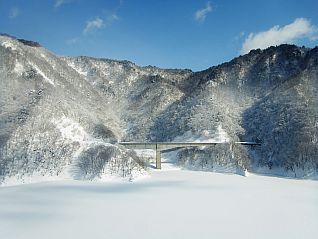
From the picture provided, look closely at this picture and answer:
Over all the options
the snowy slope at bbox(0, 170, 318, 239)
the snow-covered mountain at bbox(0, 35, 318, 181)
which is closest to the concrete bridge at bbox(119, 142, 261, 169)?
the snow-covered mountain at bbox(0, 35, 318, 181)

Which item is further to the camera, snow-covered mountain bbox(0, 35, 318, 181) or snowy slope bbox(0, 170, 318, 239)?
snow-covered mountain bbox(0, 35, 318, 181)

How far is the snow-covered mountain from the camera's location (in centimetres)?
6084

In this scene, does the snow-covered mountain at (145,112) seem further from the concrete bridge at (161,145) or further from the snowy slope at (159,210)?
the snowy slope at (159,210)

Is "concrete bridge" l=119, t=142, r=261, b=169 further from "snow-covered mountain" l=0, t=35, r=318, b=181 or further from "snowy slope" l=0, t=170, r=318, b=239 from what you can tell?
"snowy slope" l=0, t=170, r=318, b=239

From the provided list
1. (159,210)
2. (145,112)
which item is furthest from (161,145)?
(159,210)

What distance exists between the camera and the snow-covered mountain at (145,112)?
60.8m

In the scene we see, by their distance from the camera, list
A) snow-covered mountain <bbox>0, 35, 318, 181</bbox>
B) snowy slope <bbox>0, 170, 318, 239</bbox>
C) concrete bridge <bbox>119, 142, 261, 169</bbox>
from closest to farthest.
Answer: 1. snowy slope <bbox>0, 170, 318, 239</bbox>
2. snow-covered mountain <bbox>0, 35, 318, 181</bbox>
3. concrete bridge <bbox>119, 142, 261, 169</bbox>

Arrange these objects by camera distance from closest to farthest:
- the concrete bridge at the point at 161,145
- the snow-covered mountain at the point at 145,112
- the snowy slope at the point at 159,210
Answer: the snowy slope at the point at 159,210 < the snow-covered mountain at the point at 145,112 < the concrete bridge at the point at 161,145

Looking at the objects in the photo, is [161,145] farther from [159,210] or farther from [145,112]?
[159,210]

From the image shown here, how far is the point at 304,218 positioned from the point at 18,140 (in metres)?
45.2

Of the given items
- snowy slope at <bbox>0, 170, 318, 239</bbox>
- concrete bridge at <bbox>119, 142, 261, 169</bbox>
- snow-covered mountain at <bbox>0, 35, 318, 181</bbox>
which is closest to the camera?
snowy slope at <bbox>0, 170, 318, 239</bbox>

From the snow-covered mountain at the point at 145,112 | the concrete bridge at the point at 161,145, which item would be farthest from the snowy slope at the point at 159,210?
the concrete bridge at the point at 161,145

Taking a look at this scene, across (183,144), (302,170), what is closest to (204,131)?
(183,144)

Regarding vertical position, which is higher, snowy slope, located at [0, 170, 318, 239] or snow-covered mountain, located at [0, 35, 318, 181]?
snow-covered mountain, located at [0, 35, 318, 181]
